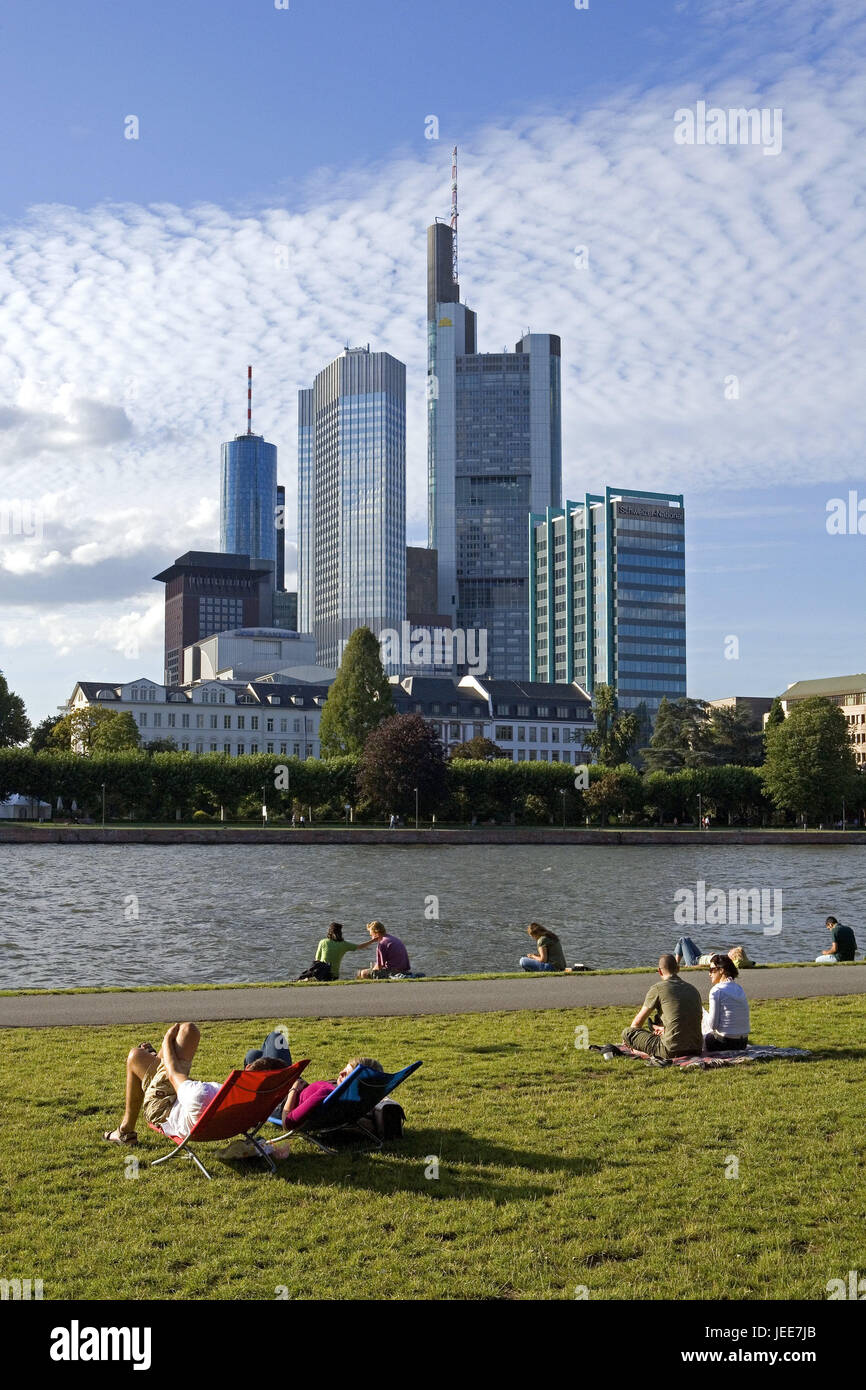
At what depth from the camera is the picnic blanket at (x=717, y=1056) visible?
1423cm

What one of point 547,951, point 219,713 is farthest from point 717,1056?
point 219,713

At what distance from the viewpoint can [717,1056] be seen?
14.5 metres

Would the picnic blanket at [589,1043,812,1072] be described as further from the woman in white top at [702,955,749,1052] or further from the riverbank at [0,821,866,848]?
the riverbank at [0,821,866,848]

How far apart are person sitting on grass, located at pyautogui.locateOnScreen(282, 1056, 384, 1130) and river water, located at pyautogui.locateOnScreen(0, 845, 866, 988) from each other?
17324mm

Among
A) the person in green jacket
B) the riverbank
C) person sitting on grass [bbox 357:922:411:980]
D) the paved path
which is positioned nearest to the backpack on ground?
the person in green jacket

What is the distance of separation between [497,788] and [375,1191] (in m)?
115

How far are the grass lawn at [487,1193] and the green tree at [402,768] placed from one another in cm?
10068

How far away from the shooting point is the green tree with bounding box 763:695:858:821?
128m

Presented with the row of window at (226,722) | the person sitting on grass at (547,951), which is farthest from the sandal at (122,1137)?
the row of window at (226,722)

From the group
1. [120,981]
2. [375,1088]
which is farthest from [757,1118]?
[120,981]

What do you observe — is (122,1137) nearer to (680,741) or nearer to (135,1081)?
(135,1081)

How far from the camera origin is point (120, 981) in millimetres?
28406

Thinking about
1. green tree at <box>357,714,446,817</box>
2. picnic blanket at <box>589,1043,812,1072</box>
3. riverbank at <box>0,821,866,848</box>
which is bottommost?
riverbank at <box>0,821,866,848</box>
